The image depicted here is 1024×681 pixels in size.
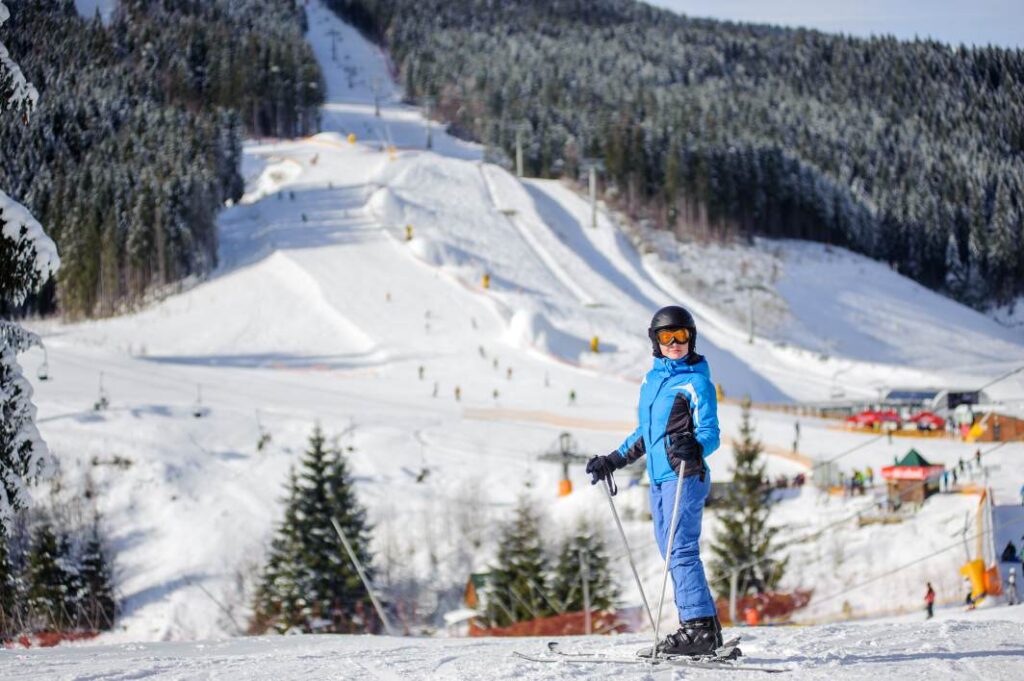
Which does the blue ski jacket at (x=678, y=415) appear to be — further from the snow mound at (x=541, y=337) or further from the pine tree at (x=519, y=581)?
the snow mound at (x=541, y=337)

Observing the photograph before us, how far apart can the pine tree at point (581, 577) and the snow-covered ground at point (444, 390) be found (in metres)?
1.44

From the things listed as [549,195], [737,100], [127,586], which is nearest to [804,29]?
[737,100]

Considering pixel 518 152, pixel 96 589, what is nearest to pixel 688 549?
pixel 96 589

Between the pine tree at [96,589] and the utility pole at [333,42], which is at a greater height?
the utility pole at [333,42]

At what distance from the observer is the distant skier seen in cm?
530

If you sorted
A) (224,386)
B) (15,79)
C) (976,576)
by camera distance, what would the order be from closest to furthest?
(15,79) → (976,576) → (224,386)

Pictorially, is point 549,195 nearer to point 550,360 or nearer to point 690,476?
point 550,360

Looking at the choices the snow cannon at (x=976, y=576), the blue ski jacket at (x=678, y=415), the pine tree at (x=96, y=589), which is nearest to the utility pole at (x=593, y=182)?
the pine tree at (x=96, y=589)

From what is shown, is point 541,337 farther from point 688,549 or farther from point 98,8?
point 688,549

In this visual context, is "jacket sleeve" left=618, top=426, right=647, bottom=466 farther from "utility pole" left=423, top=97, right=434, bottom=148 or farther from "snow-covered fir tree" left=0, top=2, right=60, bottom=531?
"utility pole" left=423, top=97, right=434, bottom=148

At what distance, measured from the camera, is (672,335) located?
536cm

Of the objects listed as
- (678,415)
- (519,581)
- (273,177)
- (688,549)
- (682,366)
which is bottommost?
(519,581)

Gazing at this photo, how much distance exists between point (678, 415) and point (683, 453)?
0.19 metres

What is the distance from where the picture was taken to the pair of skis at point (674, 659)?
16.7 ft
